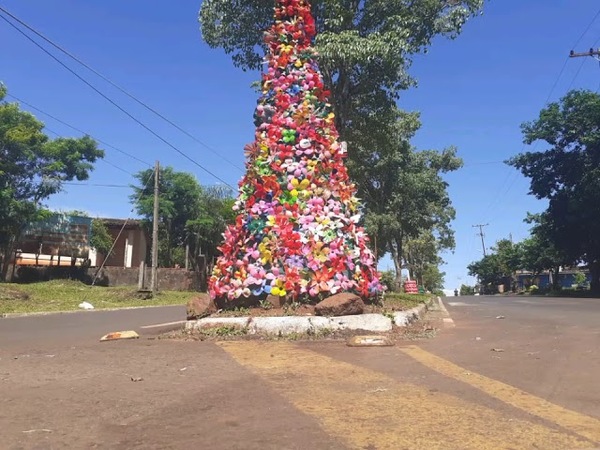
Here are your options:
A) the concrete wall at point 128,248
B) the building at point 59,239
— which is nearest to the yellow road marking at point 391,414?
the building at point 59,239

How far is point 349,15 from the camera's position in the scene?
44.3 ft

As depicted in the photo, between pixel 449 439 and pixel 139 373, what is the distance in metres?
3.51

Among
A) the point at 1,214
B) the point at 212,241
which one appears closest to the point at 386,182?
the point at 212,241

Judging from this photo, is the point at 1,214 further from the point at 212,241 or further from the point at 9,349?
the point at 9,349

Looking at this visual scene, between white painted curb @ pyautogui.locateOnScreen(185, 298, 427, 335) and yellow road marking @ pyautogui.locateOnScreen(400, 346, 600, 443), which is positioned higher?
white painted curb @ pyautogui.locateOnScreen(185, 298, 427, 335)

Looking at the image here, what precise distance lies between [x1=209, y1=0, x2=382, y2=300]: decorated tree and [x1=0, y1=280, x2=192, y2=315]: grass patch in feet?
39.8

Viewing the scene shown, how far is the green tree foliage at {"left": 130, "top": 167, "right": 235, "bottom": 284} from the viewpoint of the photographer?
38.5 meters

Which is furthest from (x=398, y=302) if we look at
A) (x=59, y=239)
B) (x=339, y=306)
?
(x=59, y=239)

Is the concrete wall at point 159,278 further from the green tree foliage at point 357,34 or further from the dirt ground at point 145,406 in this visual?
the dirt ground at point 145,406

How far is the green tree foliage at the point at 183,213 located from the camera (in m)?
38.5

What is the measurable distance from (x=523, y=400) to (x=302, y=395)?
1.91m

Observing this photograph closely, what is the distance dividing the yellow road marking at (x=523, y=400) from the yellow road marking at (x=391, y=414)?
0.23 m

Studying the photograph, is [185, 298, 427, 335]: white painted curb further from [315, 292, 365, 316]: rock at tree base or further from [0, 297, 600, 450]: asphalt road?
[0, 297, 600, 450]: asphalt road

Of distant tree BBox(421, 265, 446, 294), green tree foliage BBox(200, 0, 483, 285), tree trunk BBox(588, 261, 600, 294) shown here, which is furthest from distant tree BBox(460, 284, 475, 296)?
green tree foliage BBox(200, 0, 483, 285)
